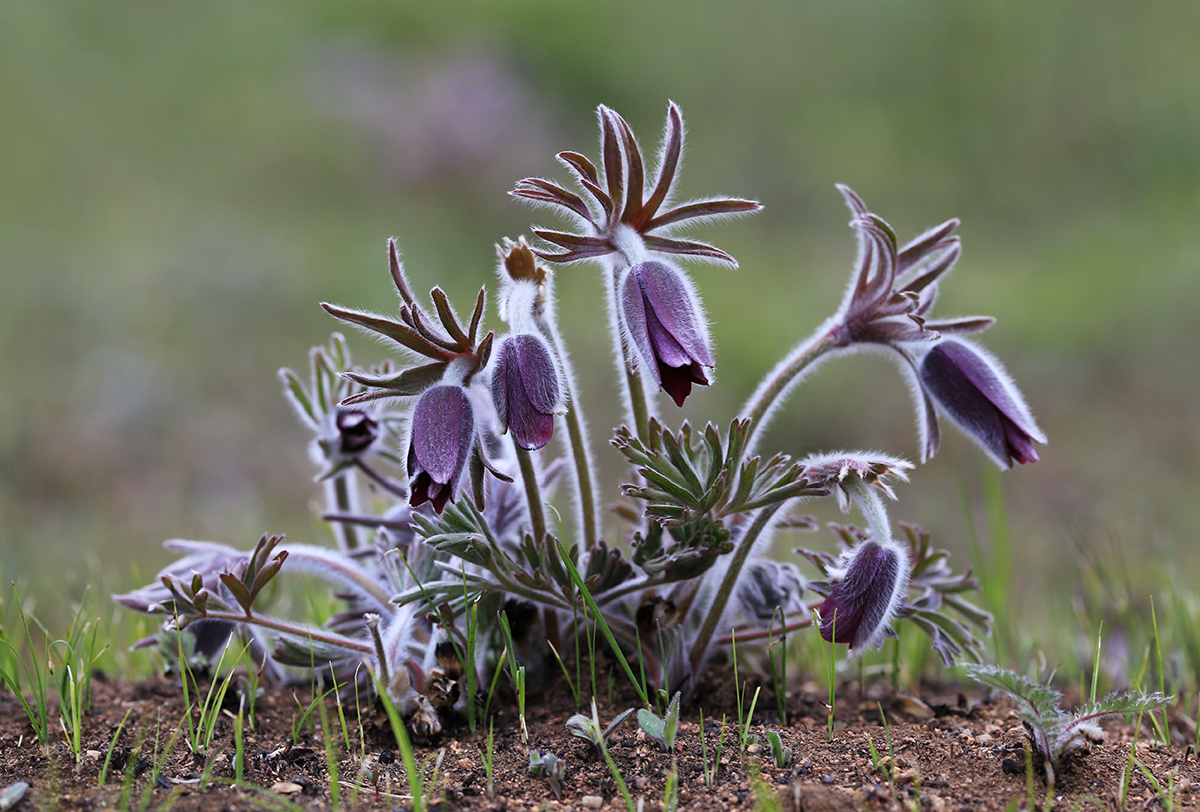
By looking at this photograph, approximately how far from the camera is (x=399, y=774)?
4.98ft

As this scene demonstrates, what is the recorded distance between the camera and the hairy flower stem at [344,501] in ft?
6.81

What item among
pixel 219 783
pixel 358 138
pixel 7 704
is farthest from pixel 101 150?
pixel 219 783

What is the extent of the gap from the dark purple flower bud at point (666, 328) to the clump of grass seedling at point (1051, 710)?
600 millimetres

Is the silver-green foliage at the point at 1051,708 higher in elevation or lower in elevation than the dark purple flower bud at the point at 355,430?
lower

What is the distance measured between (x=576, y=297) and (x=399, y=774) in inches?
226

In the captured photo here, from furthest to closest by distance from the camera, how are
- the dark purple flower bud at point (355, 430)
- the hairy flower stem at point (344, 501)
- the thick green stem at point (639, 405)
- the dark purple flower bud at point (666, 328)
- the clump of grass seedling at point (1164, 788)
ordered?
1. the hairy flower stem at point (344, 501)
2. the dark purple flower bud at point (355, 430)
3. the thick green stem at point (639, 405)
4. the dark purple flower bud at point (666, 328)
5. the clump of grass seedling at point (1164, 788)

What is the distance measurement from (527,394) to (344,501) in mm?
798

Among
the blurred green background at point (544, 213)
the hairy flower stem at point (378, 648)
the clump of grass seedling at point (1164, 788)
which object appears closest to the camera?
the clump of grass seedling at point (1164, 788)

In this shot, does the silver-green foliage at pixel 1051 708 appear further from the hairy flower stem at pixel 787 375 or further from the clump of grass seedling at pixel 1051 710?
the hairy flower stem at pixel 787 375

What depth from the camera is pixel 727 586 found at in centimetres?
172

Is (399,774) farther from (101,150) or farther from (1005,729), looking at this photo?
(101,150)

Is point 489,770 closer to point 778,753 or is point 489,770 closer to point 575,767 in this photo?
point 575,767

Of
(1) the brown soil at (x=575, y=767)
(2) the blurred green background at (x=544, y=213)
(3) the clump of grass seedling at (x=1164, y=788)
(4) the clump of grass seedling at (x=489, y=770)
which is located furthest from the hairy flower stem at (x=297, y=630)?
(2) the blurred green background at (x=544, y=213)

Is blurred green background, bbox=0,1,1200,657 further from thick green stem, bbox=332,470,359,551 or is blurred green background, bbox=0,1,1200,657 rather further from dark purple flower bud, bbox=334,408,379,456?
dark purple flower bud, bbox=334,408,379,456
